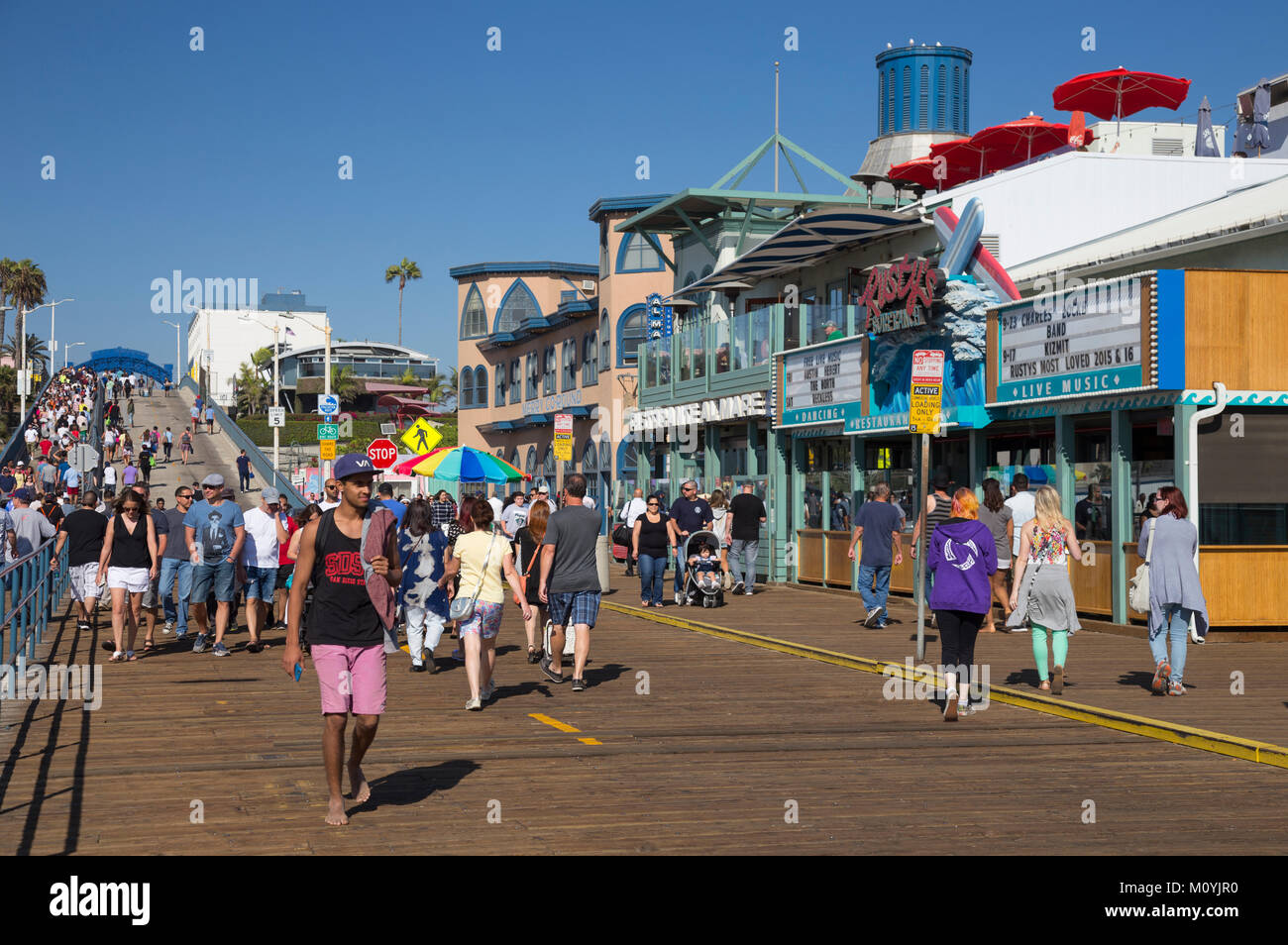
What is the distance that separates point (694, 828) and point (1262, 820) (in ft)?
10.5

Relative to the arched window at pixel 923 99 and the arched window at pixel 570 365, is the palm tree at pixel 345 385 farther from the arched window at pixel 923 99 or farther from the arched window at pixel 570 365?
the arched window at pixel 570 365

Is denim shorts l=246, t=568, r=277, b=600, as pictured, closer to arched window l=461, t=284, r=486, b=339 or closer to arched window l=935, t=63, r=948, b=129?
arched window l=461, t=284, r=486, b=339

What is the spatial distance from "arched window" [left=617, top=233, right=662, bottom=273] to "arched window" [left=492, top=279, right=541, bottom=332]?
1261 cm

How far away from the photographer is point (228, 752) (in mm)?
10125

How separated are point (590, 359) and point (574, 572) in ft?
118

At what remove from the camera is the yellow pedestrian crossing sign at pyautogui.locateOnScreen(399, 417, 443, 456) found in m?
29.0

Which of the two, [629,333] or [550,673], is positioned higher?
[629,333]

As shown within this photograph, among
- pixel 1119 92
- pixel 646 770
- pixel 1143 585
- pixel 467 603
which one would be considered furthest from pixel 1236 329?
pixel 1119 92

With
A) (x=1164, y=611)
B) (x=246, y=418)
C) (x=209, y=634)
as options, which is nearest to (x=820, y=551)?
(x=209, y=634)

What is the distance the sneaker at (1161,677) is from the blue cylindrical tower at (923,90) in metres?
52.6

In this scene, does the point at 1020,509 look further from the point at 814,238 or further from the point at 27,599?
the point at 27,599

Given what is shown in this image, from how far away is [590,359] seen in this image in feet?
161
